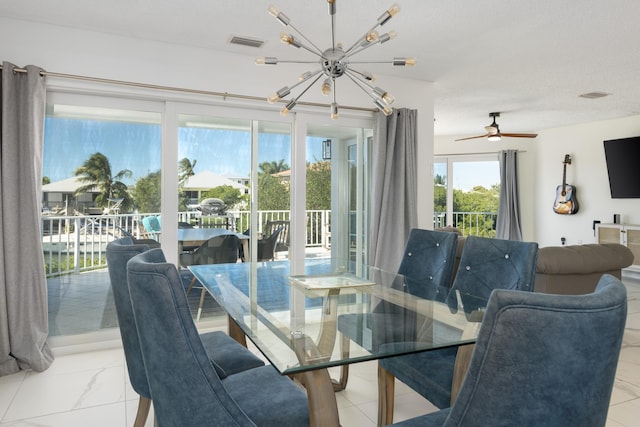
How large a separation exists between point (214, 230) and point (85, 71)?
1.68m

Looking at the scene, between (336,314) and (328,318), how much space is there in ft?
0.24

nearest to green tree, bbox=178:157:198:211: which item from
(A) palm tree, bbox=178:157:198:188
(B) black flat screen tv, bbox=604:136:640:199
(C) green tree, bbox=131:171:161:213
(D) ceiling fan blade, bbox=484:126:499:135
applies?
(A) palm tree, bbox=178:157:198:188

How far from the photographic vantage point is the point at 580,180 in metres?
7.58

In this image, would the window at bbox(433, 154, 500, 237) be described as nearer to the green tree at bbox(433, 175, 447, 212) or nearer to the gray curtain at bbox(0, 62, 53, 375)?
the green tree at bbox(433, 175, 447, 212)

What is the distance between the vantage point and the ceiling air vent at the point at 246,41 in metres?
3.60

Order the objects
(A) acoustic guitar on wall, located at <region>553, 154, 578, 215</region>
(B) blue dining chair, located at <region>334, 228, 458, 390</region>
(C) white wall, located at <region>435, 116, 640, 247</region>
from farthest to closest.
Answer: (A) acoustic guitar on wall, located at <region>553, 154, 578, 215</region>
(C) white wall, located at <region>435, 116, 640, 247</region>
(B) blue dining chair, located at <region>334, 228, 458, 390</region>

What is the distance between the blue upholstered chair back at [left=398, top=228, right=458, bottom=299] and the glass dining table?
0.19 metres

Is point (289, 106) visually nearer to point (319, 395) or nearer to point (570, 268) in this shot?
point (319, 395)

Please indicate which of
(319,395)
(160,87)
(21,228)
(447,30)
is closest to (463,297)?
(319,395)

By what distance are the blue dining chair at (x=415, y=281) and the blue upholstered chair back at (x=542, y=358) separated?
0.67 m

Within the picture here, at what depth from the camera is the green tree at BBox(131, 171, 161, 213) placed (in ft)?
12.4

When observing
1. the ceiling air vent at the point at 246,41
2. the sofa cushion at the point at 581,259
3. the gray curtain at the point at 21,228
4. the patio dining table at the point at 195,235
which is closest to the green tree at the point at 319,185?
the patio dining table at the point at 195,235

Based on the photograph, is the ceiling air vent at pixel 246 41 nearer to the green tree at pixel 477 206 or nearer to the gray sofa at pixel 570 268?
the gray sofa at pixel 570 268

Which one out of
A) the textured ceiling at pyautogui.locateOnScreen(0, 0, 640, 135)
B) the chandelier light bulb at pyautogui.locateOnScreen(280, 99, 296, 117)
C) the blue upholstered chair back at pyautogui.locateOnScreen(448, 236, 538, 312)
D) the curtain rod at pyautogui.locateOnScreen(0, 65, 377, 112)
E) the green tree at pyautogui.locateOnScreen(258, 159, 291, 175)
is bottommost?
the blue upholstered chair back at pyautogui.locateOnScreen(448, 236, 538, 312)
